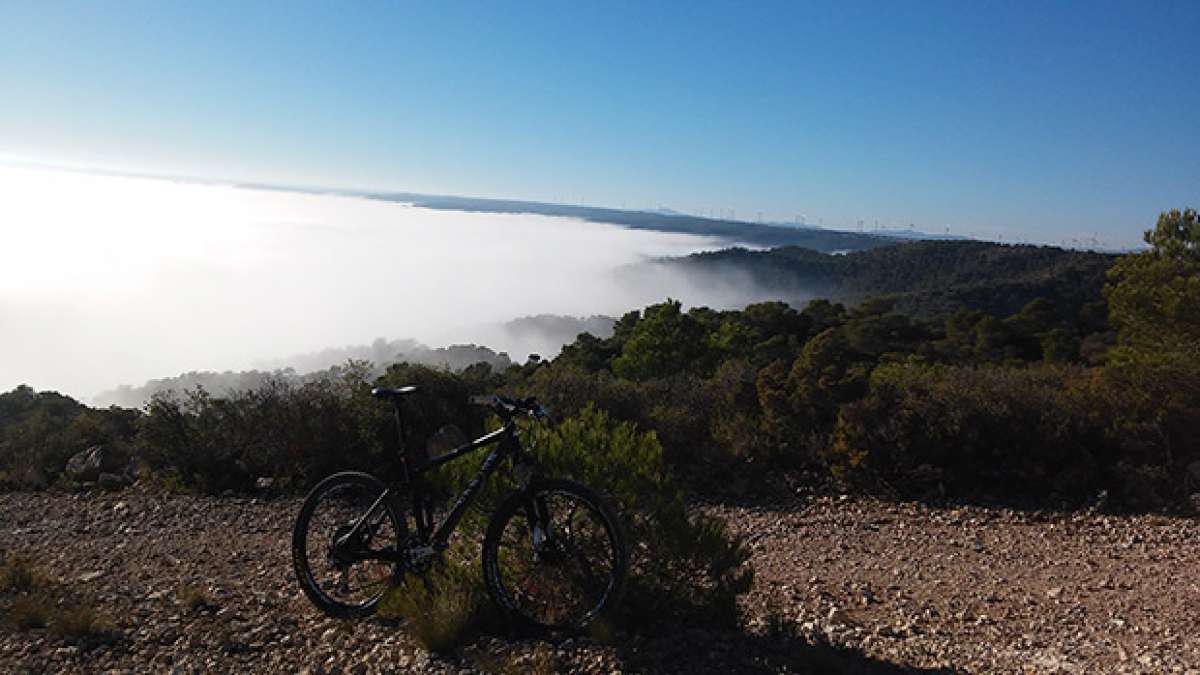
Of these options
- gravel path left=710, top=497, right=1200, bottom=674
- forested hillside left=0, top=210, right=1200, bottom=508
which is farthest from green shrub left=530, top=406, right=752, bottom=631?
forested hillside left=0, top=210, right=1200, bottom=508

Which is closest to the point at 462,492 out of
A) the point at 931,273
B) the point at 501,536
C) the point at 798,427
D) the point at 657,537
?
the point at 501,536

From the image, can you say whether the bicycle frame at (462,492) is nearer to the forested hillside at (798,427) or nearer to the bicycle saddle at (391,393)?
the bicycle saddle at (391,393)

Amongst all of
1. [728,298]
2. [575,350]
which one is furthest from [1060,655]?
[728,298]

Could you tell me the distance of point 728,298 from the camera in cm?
7300

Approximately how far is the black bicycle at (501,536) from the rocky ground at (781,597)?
0.21 meters

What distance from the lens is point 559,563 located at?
382 cm

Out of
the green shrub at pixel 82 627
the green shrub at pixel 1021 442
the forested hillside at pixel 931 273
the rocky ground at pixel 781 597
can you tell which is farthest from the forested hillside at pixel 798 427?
the forested hillside at pixel 931 273

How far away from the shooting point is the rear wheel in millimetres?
4094

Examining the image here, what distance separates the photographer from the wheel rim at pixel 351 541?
4.09 m

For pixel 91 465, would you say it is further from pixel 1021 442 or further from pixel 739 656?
pixel 1021 442

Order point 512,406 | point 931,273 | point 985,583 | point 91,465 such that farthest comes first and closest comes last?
point 931,273 < point 91,465 < point 985,583 < point 512,406

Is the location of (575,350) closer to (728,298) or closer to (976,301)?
(976,301)

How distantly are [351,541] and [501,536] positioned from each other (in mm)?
861

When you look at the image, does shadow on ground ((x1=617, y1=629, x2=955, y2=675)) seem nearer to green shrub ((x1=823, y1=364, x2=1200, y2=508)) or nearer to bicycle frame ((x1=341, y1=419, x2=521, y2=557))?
bicycle frame ((x1=341, y1=419, x2=521, y2=557))
